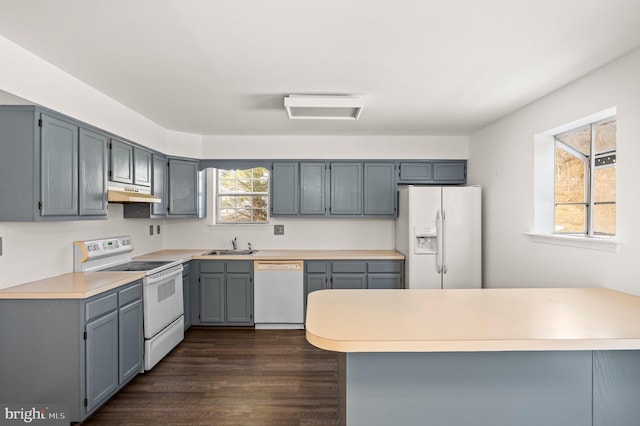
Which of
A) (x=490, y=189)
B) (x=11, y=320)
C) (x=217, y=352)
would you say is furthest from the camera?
(x=490, y=189)

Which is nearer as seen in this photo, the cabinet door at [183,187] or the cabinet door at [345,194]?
the cabinet door at [183,187]

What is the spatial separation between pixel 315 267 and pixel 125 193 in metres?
2.17

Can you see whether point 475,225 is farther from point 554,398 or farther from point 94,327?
point 94,327

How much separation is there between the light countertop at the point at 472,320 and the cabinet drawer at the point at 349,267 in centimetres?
190

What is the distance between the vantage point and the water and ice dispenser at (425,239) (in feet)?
12.8

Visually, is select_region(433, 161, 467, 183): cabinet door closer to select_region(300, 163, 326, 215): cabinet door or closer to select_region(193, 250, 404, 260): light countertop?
select_region(193, 250, 404, 260): light countertop

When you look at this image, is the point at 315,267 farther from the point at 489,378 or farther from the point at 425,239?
the point at 489,378

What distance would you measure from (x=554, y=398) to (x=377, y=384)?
83 centimetres

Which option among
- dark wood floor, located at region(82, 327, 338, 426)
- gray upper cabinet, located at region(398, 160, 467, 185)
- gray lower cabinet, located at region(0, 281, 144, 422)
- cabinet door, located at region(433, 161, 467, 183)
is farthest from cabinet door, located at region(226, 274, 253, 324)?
cabinet door, located at region(433, 161, 467, 183)

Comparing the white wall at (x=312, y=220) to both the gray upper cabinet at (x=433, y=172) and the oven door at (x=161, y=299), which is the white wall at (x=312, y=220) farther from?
the oven door at (x=161, y=299)

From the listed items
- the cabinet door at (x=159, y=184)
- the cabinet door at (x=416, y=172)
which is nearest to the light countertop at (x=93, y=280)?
the cabinet door at (x=159, y=184)

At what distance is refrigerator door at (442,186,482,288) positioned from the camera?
390 centimetres

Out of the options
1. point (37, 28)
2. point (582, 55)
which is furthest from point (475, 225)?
point (37, 28)

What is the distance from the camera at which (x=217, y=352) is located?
343 cm
